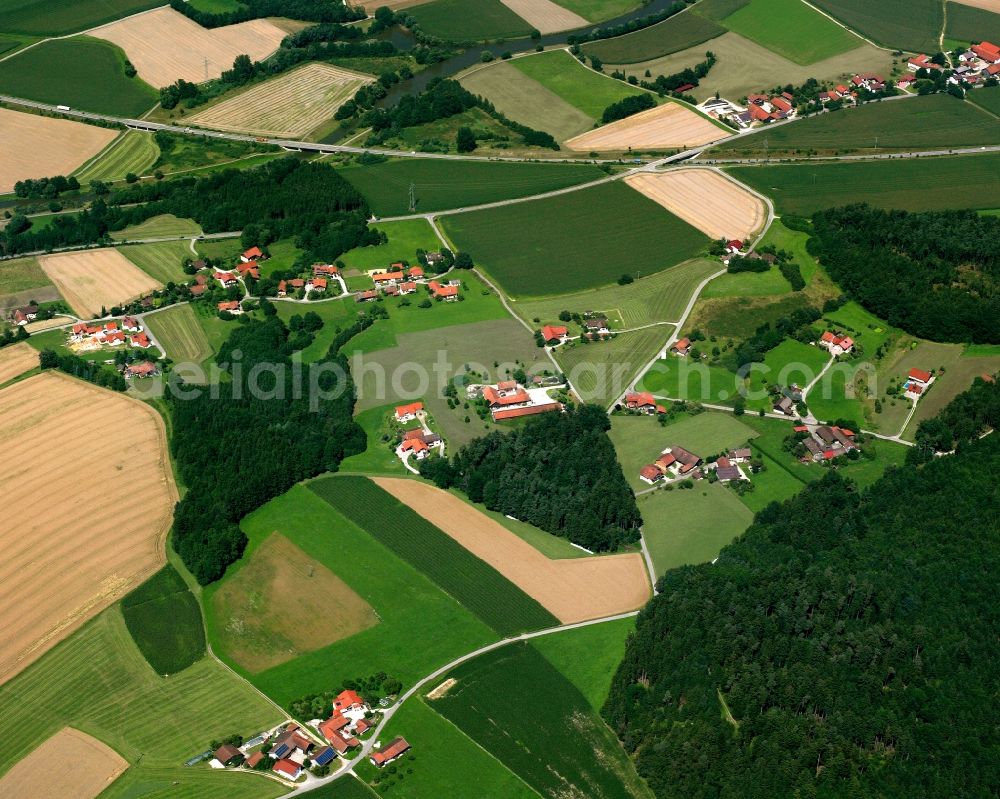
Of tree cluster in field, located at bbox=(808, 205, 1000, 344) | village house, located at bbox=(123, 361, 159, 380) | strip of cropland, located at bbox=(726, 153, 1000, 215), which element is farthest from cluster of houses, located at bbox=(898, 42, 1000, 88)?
village house, located at bbox=(123, 361, 159, 380)

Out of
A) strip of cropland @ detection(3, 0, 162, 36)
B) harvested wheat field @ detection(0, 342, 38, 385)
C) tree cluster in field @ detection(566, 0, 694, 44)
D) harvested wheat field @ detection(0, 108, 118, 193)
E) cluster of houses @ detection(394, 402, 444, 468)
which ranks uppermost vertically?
strip of cropland @ detection(3, 0, 162, 36)

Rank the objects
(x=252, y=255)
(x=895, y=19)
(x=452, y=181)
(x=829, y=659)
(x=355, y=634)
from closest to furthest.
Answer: (x=829, y=659)
(x=355, y=634)
(x=252, y=255)
(x=452, y=181)
(x=895, y=19)

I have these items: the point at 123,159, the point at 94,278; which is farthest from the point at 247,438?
the point at 123,159

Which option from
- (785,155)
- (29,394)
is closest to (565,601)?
(29,394)

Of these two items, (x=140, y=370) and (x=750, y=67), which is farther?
(x=750, y=67)

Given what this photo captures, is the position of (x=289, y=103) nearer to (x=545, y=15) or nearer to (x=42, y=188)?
(x=42, y=188)

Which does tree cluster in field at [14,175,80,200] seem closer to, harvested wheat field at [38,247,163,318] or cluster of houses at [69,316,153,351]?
harvested wheat field at [38,247,163,318]
